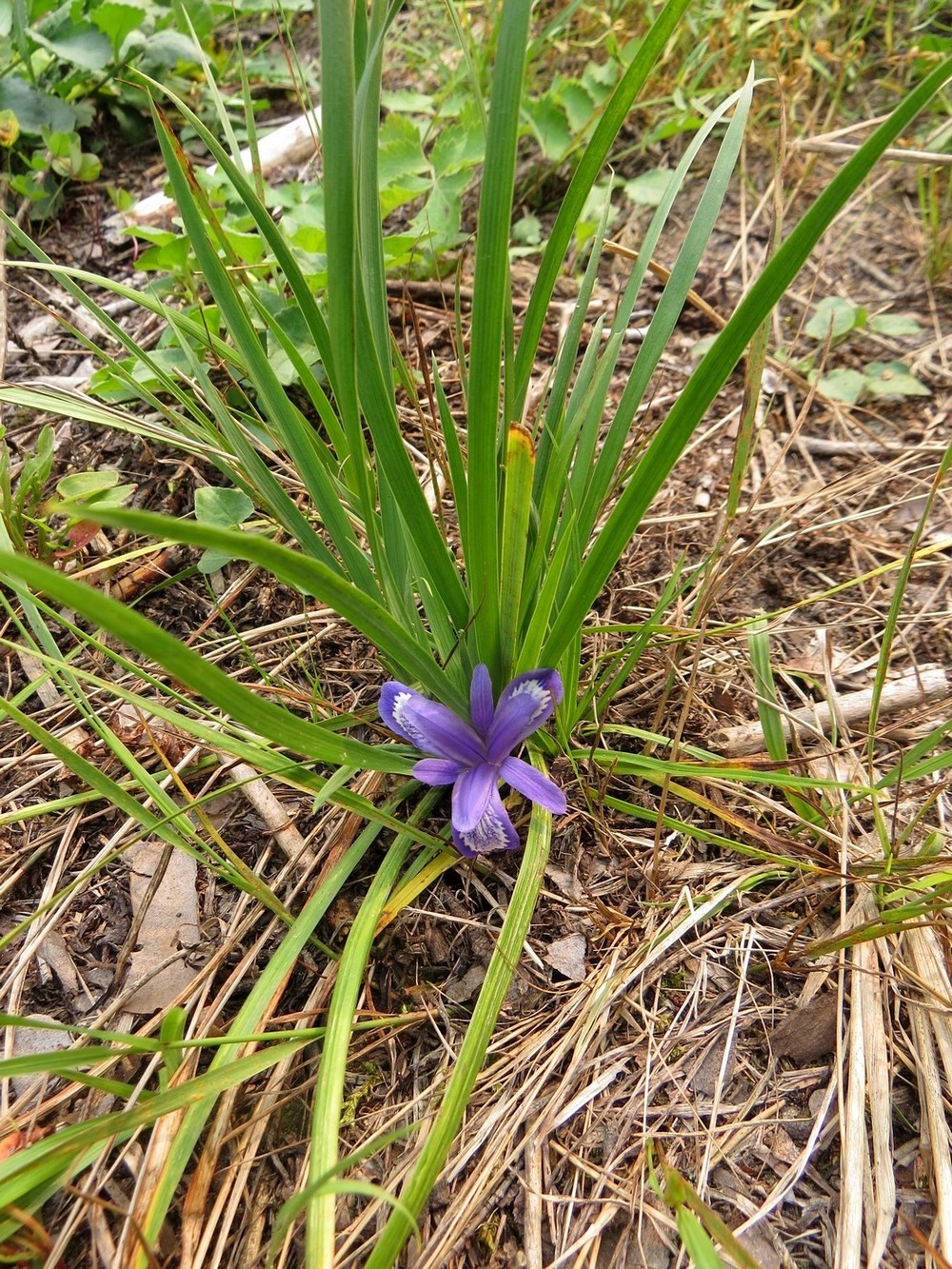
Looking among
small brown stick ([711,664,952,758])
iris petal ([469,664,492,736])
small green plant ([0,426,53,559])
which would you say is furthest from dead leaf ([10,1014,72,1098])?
small brown stick ([711,664,952,758])

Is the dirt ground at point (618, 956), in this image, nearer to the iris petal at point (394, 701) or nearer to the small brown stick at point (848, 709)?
the small brown stick at point (848, 709)

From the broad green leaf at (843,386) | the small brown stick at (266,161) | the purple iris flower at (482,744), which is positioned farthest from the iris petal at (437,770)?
the small brown stick at (266,161)

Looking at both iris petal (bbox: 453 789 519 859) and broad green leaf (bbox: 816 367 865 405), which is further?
broad green leaf (bbox: 816 367 865 405)

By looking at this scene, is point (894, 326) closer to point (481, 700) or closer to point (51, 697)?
point (481, 700)

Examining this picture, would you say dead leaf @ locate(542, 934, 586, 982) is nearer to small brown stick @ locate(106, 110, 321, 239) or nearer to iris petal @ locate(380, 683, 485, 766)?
iris petal @ locate(380, 683, 485, 766)

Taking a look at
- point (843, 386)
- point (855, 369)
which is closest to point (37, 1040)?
point (843, 386)

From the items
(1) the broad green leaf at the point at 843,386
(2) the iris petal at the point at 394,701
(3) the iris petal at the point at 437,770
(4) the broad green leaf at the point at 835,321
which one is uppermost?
(2) the iris petal at the point at 394,701

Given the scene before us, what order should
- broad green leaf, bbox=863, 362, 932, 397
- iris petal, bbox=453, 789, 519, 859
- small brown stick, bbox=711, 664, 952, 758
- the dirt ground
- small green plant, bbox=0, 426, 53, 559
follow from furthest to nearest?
broad green leaf, bbox=863, 362, 932, 397
small green plant, bbox=0, 426, 53, 559
small brown stick, bbox=711, 664, 952, 758
iris petal, bbox=453, 789, 519, 859
the dirt ground
